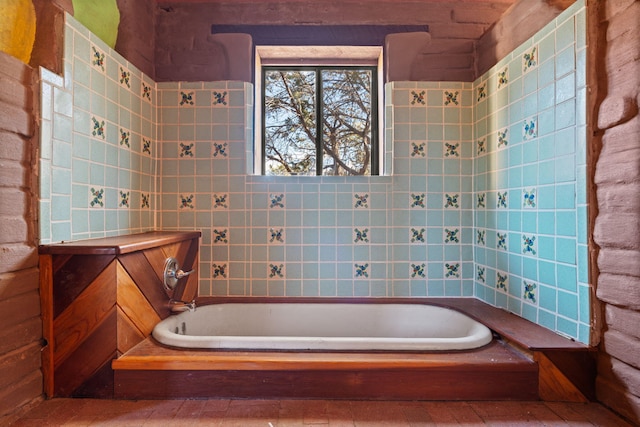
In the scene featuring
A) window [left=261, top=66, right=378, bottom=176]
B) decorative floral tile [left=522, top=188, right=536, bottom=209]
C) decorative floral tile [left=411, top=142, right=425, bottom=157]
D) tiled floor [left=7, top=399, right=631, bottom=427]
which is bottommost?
tiled floor [left=7, top=399, right=631, bottom=427]

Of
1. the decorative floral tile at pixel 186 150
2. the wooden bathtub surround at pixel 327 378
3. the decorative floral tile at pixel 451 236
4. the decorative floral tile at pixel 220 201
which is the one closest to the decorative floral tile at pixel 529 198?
the decorative floral tile at pixel 451 236

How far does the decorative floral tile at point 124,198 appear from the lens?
1.62 metres

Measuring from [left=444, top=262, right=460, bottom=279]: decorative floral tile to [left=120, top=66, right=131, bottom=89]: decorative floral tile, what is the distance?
75.2 inches

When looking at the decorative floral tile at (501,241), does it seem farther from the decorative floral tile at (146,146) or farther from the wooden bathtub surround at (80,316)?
the decorative floral tile at (146,146)

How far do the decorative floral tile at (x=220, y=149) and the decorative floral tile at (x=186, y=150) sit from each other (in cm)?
13

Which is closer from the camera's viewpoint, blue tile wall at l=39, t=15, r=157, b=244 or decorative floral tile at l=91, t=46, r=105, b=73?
blue tile wall at l=39, t=15, r=157, b=244

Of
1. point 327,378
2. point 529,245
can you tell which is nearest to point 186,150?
point 327,378

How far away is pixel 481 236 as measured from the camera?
1840 millimetres

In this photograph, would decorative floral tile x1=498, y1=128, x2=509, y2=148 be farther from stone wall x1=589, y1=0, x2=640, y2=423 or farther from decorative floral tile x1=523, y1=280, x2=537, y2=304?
decorative floral tile x1=523, y1=280, x2=537, y2=304

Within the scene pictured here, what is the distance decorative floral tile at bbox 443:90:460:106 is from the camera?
1.90m

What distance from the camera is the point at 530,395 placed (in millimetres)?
1162

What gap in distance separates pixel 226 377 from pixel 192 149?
1253 mm

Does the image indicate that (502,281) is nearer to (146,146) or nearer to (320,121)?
(320,121)

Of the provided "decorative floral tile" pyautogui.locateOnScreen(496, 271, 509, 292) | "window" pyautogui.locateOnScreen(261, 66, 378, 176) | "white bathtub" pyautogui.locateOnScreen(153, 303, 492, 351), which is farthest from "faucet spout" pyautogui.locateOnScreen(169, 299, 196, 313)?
"decorative floral tile" pyautogui.locateOnScreen(496, 271, 509, 292)
